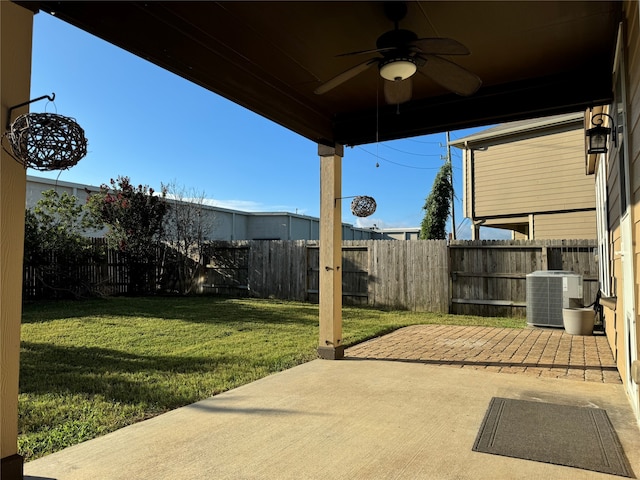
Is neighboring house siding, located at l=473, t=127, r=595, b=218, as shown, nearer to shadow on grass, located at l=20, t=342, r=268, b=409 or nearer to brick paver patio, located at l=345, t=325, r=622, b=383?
brick paver patio, located at l=345, t=325, r=622, b=383

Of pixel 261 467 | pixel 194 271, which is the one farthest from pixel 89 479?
pixel 194 271

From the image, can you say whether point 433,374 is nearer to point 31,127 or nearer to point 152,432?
point 152,432

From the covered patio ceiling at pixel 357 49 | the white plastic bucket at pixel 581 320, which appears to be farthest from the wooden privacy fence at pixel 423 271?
the covered patio ceiling at pixel 357 49

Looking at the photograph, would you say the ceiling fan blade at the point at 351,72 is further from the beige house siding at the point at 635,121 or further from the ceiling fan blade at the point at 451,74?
the beige house siding at the point at 635,121

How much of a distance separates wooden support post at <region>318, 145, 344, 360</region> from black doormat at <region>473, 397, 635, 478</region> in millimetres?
2013

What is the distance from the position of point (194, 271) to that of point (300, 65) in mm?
9009

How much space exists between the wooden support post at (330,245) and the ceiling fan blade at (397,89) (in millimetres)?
1330

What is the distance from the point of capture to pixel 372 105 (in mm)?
4637

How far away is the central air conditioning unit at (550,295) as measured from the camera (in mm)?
6832

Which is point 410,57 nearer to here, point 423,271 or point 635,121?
point 635,121

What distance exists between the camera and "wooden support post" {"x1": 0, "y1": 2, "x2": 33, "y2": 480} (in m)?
1.95

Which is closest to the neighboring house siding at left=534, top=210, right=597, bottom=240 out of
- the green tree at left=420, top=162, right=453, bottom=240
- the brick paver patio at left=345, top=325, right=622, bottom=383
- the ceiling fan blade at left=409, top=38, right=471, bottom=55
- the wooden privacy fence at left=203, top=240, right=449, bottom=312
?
the wooden privacy fence at left=203, top=240, right=449, bottom=312

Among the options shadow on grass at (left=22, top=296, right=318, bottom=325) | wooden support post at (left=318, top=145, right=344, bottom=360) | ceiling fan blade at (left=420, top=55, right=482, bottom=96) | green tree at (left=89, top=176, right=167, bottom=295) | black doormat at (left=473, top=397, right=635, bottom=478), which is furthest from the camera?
green tree at (left=89, top=176, right=167, bottom=295)

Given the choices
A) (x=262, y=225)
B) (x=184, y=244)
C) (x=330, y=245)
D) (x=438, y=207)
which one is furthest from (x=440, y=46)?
(x=262, y=225)
